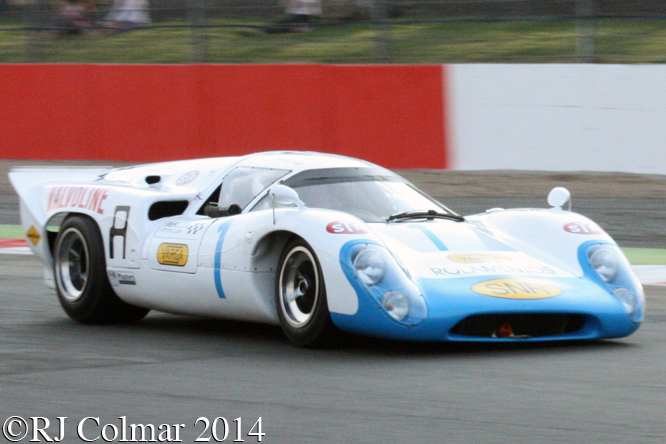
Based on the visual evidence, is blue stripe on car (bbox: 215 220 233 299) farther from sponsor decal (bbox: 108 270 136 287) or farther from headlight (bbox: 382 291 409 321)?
headlight (bbox: 382 291 409 321)

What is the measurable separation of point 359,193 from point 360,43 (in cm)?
862

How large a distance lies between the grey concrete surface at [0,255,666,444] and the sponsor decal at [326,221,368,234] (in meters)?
0.59

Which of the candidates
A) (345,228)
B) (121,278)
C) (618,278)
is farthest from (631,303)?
(121,278)

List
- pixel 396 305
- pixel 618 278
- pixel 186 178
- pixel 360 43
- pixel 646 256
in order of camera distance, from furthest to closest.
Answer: pixel 360 43 → pixel 646 256 → pixel 186 178 → pixel 618 278 → pixel 396 305

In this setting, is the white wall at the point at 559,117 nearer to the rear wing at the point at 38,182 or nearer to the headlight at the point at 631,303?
the rear wing at the point at 38,182

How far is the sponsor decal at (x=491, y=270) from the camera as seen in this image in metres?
5.46

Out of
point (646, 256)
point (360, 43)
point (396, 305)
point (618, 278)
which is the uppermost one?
point (360, 43)

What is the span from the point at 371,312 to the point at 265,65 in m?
10.0

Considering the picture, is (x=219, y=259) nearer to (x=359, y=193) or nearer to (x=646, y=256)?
(x=359, y=193)

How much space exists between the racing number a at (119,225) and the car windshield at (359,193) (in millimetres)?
1070

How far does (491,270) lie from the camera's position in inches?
219

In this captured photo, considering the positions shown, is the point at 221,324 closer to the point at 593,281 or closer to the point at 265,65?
the point at 593,281

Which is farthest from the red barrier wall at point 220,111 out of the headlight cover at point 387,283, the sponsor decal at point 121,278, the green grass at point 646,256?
the headlight cover at point 387,283

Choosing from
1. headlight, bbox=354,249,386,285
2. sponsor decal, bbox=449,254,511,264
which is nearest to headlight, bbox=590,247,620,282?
sponsor decal, bbox=449,254,511,264
